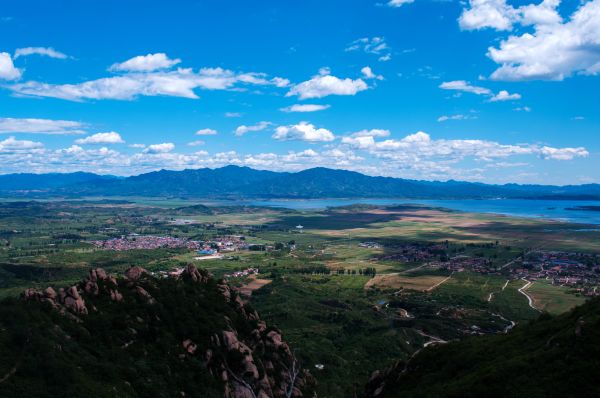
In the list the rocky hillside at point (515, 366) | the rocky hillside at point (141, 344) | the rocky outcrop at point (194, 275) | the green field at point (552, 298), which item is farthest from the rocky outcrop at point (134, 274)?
the green field at point (552, 298)

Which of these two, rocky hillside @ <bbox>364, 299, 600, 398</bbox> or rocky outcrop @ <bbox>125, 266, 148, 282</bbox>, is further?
rocky outcrop @ <bbox>125, 266, 148, 282</bbox>

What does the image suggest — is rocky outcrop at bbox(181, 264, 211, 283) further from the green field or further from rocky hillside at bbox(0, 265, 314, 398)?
the green field

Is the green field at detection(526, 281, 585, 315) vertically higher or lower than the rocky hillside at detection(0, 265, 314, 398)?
lower

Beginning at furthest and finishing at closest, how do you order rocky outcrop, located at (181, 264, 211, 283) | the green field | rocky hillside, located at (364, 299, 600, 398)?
the green field, rocky outcrop, located at (181, 264, 211, 283), rocky hillside, located at (364, 299, 600, 398)

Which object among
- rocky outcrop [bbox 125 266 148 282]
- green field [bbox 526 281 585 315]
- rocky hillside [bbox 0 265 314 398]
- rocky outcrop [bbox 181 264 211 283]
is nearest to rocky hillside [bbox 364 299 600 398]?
rocky hillside [bbox 0 265 314 398]

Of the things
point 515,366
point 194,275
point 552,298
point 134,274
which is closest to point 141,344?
point 134,274

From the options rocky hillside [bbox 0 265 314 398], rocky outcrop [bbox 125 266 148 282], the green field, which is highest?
rocky outcrop [bbox 125 266 148 282]

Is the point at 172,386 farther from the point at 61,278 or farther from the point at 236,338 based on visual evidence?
the point at 61,278

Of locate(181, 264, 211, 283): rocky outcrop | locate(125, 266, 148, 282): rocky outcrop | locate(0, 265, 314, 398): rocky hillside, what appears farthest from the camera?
locate(181, 264, 211, 283): rocky outcrop
